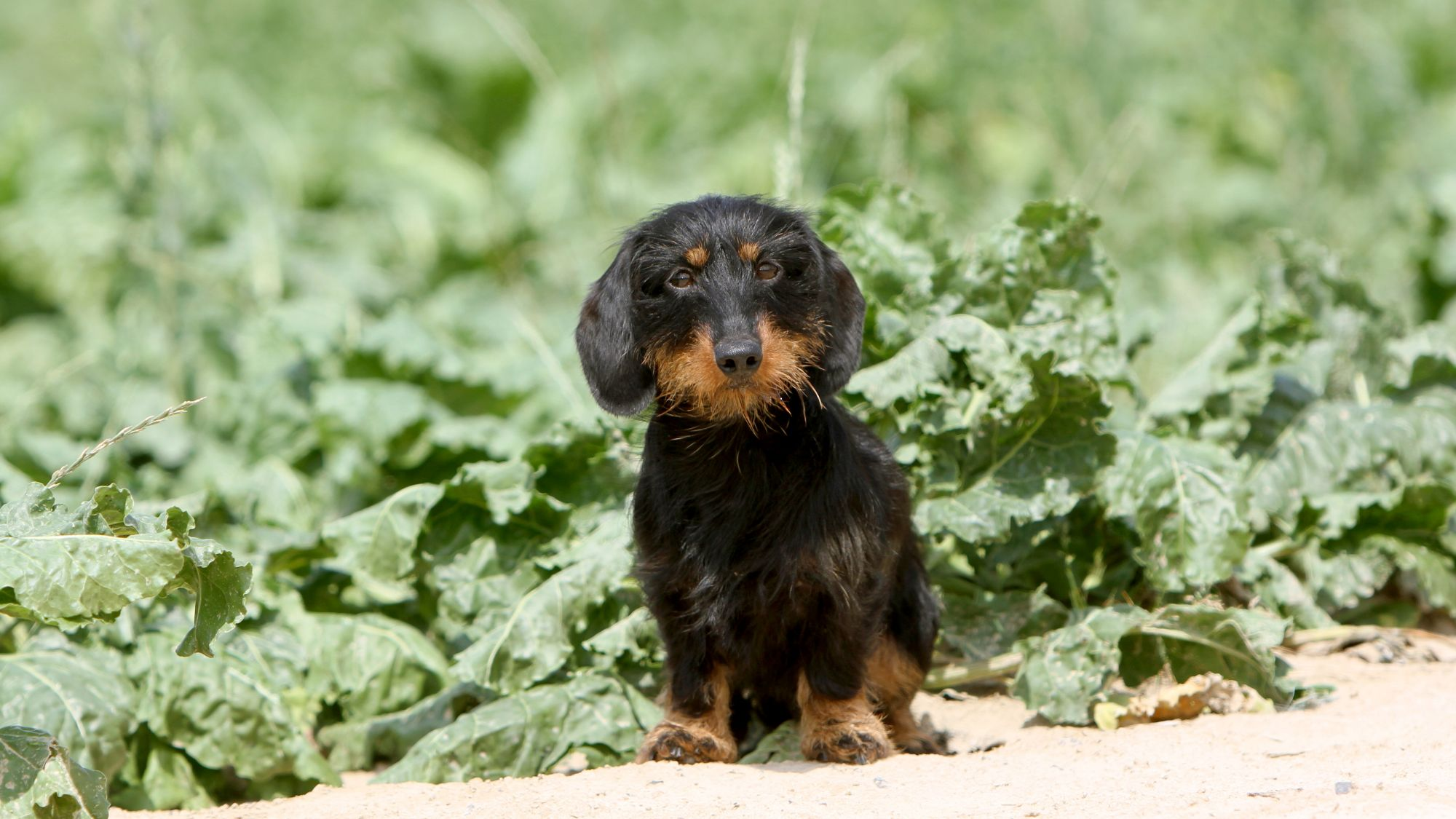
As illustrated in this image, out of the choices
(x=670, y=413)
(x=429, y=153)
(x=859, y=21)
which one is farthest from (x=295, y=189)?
(x=670, y=413)

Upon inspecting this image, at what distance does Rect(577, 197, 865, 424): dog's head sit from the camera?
3.85 meters

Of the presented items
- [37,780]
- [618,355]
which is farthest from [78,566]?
[618,355]

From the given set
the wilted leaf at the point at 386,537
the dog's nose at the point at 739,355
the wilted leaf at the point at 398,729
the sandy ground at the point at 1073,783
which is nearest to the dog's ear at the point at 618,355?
the dog's nose at the point at 739,355

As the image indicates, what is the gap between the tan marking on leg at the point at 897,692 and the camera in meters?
4.39

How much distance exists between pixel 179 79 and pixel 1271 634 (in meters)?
7.31

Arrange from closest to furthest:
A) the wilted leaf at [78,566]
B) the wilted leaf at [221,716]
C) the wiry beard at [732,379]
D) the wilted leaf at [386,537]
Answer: the wilted leaf at [78,566] → the wiry beard at [732,379] → the wilted leaf at [221,716] → the wilted leaf at [386,537]

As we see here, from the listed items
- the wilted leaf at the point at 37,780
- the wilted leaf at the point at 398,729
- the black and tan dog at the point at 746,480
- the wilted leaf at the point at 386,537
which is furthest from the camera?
the wilted leaf at the point at 386,537

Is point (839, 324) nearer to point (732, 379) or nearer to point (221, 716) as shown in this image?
point (732, 379)

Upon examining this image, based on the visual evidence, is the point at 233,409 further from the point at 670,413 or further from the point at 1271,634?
the point at 1271,634

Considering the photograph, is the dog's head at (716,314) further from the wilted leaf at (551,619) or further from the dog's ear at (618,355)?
the wilted leaf at (551,619)

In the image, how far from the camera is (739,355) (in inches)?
145

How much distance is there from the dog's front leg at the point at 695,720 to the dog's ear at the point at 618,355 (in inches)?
31.0

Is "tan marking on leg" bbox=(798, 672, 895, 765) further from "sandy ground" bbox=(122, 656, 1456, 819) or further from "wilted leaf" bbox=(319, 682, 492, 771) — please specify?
"wilted leaf" bbox=(319, 682, 492, 771)

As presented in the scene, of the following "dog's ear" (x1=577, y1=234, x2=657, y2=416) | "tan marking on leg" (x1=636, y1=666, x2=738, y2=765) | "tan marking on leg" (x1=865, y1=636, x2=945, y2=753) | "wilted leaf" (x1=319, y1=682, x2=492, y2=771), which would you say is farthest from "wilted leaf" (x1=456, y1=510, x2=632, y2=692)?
"tan marking on leg" (x1=865, y1=636, x2=945, y2=753)
